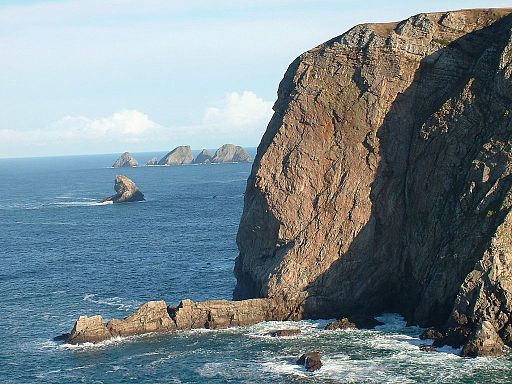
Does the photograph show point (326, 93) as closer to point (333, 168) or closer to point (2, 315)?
point (333, 168)

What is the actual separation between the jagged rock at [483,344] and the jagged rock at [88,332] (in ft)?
127

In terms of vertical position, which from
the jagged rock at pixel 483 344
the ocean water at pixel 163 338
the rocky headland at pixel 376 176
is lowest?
the ocean water at pixel 163 338

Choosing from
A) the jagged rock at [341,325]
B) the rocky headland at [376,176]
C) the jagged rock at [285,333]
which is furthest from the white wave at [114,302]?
the jagged rock at [341,325]

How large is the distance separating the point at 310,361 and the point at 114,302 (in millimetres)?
37097

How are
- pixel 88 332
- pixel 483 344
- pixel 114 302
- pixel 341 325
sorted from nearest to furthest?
pixel 483 344 < pixel 88 332 < pixel 341 325 < pixel 114 302

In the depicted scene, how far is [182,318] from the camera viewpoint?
84438mm

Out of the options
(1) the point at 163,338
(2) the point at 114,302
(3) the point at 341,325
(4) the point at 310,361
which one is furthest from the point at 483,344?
(2) the point at 114,302

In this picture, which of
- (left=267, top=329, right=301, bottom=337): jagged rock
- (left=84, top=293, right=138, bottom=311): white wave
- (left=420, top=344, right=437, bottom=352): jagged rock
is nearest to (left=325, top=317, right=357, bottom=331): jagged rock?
(left=267, top=329, right=301, bottom=337): jagged rock

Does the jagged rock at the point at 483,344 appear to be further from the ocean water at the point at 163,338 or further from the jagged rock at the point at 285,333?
the jagged rock at the point at 285,333

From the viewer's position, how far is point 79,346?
79938 millimetres

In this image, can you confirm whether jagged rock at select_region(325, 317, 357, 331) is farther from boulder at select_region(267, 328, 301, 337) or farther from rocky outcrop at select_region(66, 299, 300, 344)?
rocky outcrop at select_region(66, 299, 300, 344)

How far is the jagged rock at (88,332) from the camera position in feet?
265

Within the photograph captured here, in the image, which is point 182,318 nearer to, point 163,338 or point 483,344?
point 163,338

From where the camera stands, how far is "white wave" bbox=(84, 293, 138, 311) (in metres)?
95.9
